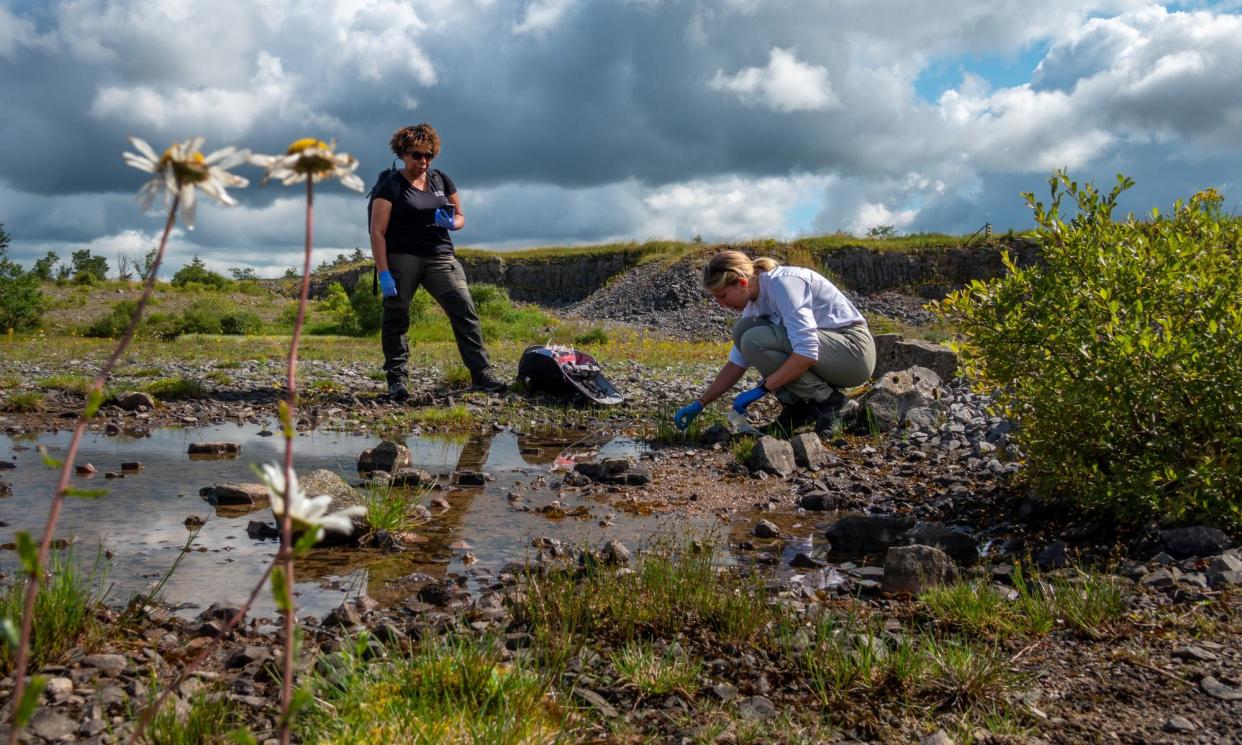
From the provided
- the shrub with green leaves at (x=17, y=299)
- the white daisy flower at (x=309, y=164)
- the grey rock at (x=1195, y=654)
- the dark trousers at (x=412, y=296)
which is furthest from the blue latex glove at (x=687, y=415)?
the shrub with green leaves at (x=17, y=299)

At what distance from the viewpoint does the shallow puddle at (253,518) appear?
4.13m

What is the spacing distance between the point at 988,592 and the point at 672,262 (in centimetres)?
3593

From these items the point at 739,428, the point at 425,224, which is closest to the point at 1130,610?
the point at 739,428

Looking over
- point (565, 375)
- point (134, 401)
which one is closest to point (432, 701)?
point (565, 375)

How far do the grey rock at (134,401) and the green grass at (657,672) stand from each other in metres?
8.34

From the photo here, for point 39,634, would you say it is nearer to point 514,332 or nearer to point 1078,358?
point 1078,358

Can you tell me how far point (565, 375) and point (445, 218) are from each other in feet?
7.58

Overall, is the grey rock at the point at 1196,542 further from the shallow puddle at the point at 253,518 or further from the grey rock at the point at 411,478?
the grey rock at the point at 411,478

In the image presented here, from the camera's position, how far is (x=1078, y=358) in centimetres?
452

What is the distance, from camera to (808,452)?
712cm

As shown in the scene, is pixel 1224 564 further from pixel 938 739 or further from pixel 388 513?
pixel 388 513

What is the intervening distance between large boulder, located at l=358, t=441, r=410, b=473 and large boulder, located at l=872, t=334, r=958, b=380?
6.25 m

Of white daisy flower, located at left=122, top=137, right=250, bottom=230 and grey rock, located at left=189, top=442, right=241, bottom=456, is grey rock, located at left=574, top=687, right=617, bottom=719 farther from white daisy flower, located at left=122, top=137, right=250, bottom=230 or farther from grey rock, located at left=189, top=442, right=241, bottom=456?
grey rock, located at left=189, top=442, right=241, bottom=456

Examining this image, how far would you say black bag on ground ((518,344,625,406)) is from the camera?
35.1 feet
